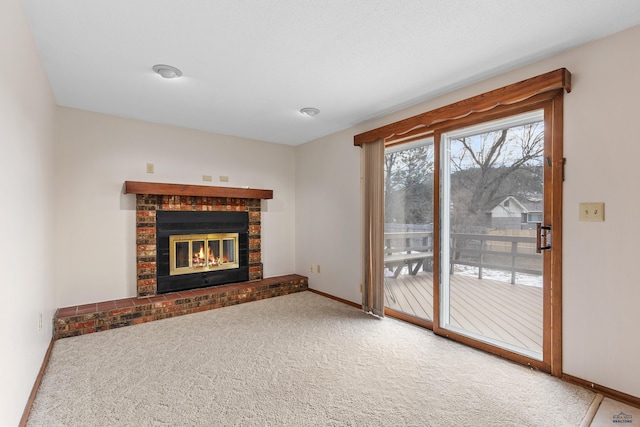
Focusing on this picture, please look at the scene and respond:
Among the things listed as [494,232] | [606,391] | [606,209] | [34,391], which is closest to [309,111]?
[494,232]

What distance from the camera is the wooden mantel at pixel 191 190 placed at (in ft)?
11.8

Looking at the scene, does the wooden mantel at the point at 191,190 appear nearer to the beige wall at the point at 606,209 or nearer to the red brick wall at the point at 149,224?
the red brick wall at the point at 149,224

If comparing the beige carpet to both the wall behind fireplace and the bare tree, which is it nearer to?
the wall behind fireplace

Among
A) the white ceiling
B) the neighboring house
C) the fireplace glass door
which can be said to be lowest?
the fireplace glass door

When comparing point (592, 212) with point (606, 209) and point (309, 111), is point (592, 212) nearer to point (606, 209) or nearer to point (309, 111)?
point (606, 209)

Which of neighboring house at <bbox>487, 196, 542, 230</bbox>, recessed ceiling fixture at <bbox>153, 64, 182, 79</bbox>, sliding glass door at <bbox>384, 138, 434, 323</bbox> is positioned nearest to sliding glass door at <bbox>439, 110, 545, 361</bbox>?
neighboring house at <bbox>487, 196, 542, 230</bbox>

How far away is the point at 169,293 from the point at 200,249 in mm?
662

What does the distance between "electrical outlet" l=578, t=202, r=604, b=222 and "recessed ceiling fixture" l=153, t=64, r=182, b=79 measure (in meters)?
3.19

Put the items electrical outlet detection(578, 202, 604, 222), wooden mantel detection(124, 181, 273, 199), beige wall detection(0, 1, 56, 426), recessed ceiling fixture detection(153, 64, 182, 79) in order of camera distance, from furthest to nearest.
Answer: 1. wooden mantel detection(124, 181, 273, 199)
2. recessed ceiling fixture detection(153, 64, 182, 79)
3. electrical outlet detection(578, 202, 604, 222)
4. beige wall detection(0, 1, 56, 426)

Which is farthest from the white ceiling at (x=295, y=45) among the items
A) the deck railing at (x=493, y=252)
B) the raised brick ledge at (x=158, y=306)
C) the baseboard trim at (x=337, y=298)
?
the baseboard trim at (x=337, y=298)

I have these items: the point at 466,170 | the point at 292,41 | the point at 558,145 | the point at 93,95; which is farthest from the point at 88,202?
the point at 558,145

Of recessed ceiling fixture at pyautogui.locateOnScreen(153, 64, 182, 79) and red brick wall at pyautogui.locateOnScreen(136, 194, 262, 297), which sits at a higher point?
recessed ceiling fixture at pyautogui.locateOnScreen(153, 64, 182, 79)

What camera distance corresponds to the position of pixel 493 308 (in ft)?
9.18

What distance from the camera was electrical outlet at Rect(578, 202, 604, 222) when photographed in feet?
6.70
